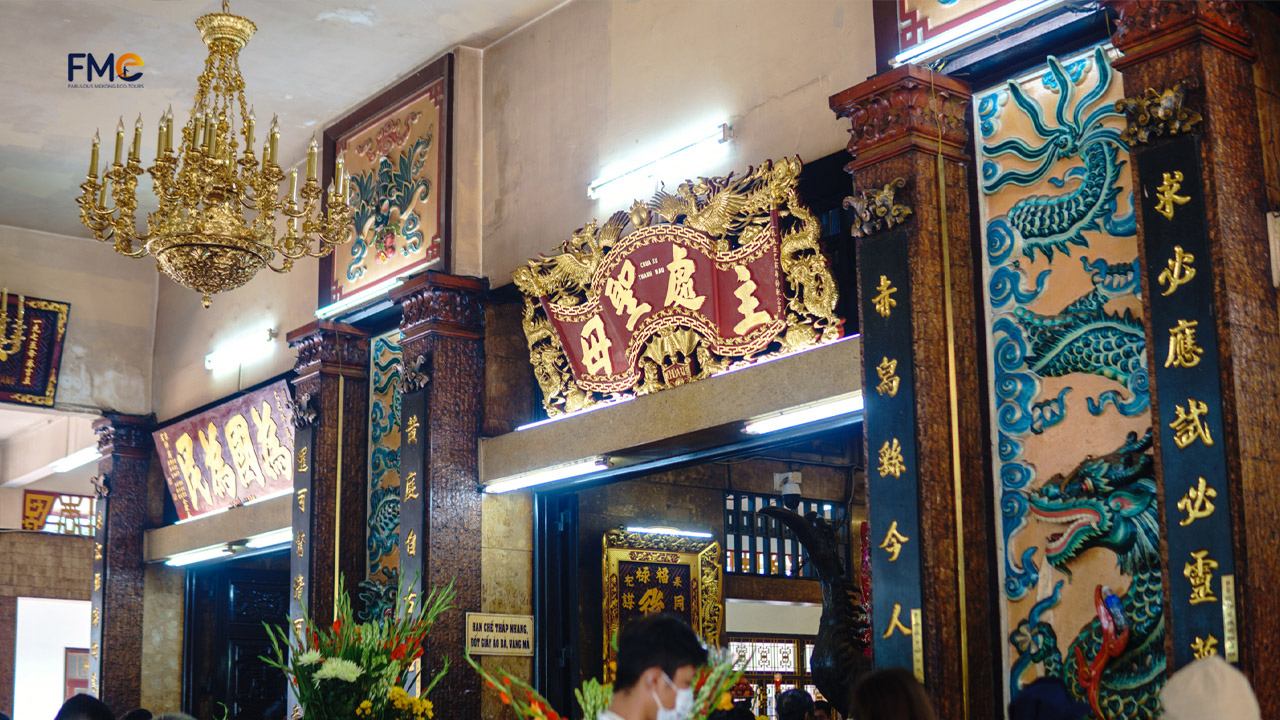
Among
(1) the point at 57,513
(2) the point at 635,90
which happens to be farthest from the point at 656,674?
(1) the point at 57,513

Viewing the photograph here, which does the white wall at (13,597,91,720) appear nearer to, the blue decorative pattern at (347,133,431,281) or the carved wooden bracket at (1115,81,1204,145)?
the blue decorative pattern at (347,133,431,281)

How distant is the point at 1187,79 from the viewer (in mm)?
3609

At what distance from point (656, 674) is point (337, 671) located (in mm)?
2340

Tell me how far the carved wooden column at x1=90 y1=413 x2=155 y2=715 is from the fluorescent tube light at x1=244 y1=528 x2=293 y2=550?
1608mm

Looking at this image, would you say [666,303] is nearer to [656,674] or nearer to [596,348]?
[596,348]

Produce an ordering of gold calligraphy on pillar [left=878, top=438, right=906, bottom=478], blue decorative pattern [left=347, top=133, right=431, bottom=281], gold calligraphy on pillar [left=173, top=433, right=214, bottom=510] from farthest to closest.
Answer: gold calligraphy on pillar [left=173, top=433, right=214, bottom=510] → blue decorative pattern [left=347, top=133, right=431, bottom=281] → gold calligraphy on pillar [left=878, top=438, right=906, bottom=478]

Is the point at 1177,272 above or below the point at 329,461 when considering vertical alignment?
above

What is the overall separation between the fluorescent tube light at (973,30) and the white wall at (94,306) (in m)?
7.45

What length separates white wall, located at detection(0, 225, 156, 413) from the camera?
9672mm

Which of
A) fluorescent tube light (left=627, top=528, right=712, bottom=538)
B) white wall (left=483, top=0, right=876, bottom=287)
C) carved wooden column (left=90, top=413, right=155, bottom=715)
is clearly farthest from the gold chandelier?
carved wooden column (left=90, top=413, right=155, bottom=715)

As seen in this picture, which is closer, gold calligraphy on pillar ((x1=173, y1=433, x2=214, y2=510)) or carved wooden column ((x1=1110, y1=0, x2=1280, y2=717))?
carved wooden column ((x1=1110, y1=0, x2=1280, y2=717))

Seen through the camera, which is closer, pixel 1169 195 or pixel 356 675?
pixel 1169 195

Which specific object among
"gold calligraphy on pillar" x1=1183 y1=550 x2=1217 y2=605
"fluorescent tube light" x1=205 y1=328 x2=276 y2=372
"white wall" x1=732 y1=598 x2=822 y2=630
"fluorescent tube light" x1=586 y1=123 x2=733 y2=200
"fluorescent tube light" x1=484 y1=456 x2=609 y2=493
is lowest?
"white wall" x1=732 y1=598 x2=822 y2=630

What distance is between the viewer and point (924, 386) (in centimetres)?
416
